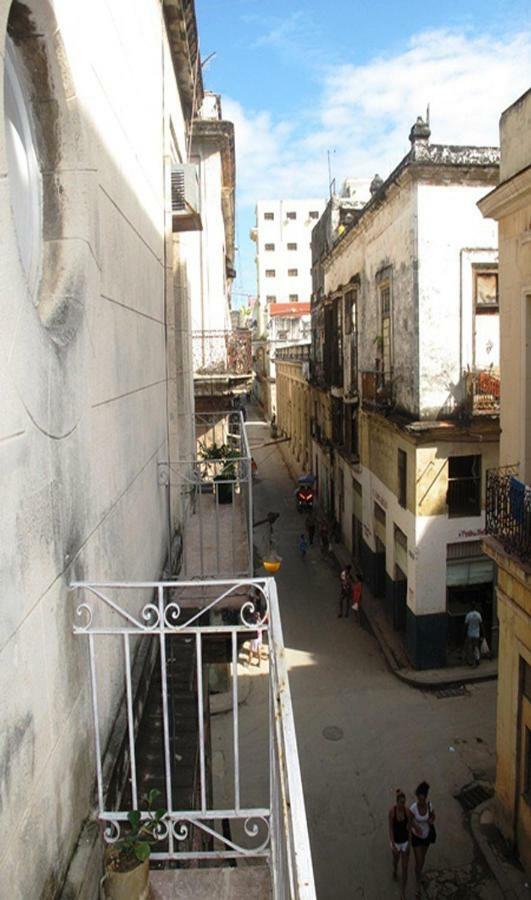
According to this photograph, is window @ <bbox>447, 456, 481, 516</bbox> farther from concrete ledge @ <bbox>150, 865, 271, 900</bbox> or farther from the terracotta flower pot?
the terracotta flower pot

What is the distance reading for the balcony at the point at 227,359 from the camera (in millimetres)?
14742

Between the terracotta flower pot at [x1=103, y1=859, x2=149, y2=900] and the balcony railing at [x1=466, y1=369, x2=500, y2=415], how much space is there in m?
12.0

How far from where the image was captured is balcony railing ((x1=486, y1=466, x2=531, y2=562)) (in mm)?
8441

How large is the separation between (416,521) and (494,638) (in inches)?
130

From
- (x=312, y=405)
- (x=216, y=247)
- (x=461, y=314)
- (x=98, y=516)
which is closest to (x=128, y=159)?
(x=98, y=516)

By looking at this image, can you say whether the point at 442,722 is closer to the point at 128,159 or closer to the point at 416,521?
the point at 416,521

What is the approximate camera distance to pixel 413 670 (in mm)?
14531

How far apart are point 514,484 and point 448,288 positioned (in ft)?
21.7

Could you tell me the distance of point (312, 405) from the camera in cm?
3111

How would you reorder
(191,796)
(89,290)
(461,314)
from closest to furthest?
1. (89,290)
2. (191,796)
3. (461,314)

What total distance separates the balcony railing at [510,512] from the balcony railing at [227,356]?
682 cm

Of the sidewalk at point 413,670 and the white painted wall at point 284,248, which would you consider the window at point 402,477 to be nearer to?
the sidewalk at point 413,670

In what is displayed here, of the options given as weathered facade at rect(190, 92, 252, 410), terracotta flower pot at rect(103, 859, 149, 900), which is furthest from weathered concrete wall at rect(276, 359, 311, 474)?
terracotta flower pot at rect(103, 859, 149, 900)

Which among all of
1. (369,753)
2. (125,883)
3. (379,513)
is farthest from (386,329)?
(125,883)
